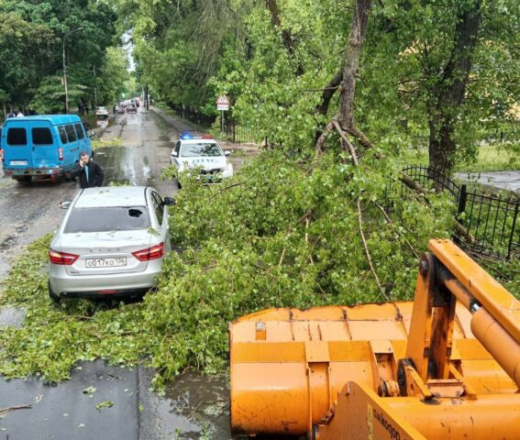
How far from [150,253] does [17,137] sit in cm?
1225

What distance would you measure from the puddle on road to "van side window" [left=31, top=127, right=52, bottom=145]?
13627 millimetres

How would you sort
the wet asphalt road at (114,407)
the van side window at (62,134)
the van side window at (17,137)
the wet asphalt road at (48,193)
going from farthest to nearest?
the van side window at (62,134)
the van side window at (17,137)
the wet asphalt road at (48,193)
the wet asphalt road at (114,407)

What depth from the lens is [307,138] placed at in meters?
7.39

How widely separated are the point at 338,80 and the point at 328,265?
3589 millimetres

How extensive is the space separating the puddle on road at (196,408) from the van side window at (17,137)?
13840 mm

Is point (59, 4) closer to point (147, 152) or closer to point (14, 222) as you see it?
point (147, 152)

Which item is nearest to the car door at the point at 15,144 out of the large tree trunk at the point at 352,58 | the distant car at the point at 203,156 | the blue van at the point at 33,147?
the blue van at the point at 33,147

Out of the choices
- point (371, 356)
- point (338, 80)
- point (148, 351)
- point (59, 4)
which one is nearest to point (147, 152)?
point (59, 4)

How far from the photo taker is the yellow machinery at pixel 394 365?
2.41 m

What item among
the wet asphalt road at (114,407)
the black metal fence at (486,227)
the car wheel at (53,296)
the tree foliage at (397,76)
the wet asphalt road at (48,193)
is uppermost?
the tree foliage at (397,76)

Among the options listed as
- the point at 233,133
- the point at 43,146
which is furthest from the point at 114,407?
the point at 233,133

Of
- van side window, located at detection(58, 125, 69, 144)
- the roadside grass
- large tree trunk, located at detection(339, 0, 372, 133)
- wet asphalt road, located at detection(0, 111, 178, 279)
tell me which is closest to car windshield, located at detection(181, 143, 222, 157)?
wet asphalt road, located at detection(0, 111, 178, 279)

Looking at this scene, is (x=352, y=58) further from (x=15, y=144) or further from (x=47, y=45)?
(x=47, y=45)

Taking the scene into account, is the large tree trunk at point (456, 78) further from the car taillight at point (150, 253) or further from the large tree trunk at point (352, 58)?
the car taillight at point (150, 253)
